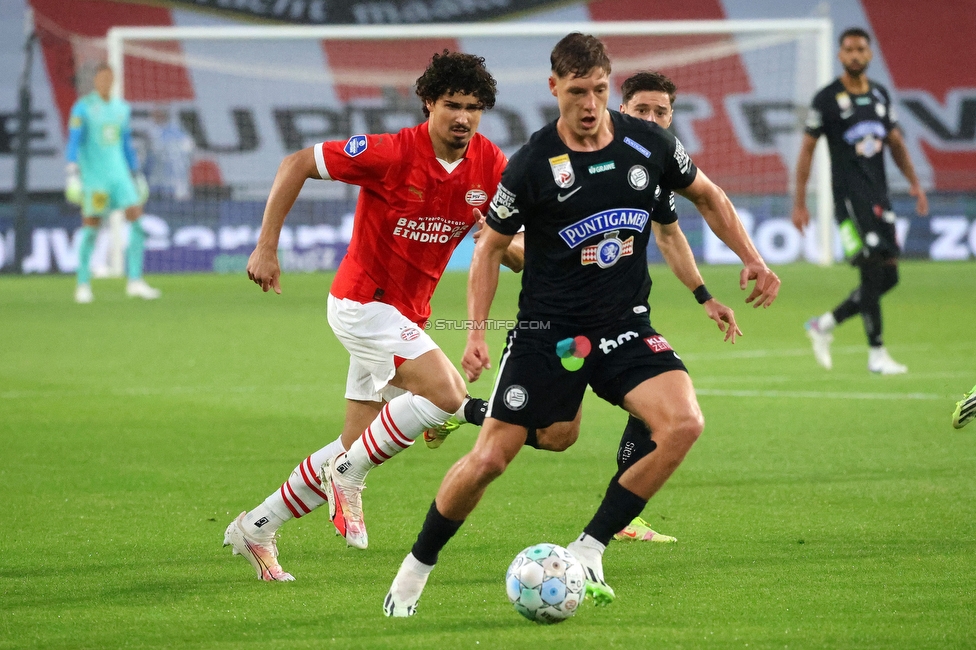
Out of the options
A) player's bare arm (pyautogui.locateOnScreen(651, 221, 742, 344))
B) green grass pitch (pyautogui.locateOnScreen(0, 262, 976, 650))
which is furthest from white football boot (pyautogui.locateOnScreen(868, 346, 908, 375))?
player's bare arm (pyautogui.locateOnScreen(651, 221, 742, 344))

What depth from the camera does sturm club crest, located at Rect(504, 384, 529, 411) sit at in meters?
4.87

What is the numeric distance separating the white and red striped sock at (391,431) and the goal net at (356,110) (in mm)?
17509

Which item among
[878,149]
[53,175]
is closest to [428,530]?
[878,149]

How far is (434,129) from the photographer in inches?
227

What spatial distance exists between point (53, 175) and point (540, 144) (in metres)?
27.4

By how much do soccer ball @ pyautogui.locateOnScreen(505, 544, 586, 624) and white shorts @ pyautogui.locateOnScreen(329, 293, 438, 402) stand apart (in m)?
1.36

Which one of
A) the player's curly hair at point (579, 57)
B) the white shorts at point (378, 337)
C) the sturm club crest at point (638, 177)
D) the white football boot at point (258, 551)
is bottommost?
the white football boot at point (258, 551)

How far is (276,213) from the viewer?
571 centimetres

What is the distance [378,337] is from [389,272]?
11.6 inches

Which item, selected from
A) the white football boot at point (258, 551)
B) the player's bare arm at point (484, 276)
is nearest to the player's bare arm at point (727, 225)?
the player's bare arm at point (484, 276)

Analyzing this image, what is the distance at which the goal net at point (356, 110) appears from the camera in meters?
24.3

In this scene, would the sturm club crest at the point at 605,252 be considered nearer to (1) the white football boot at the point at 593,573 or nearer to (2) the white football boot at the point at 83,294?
(1) the white football boot at the point at 593,573

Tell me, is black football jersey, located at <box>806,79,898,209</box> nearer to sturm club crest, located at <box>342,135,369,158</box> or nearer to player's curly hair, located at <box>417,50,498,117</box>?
player's curly hair, located at <box>417,50,498,117</box>

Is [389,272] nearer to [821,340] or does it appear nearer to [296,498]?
[296,498]
